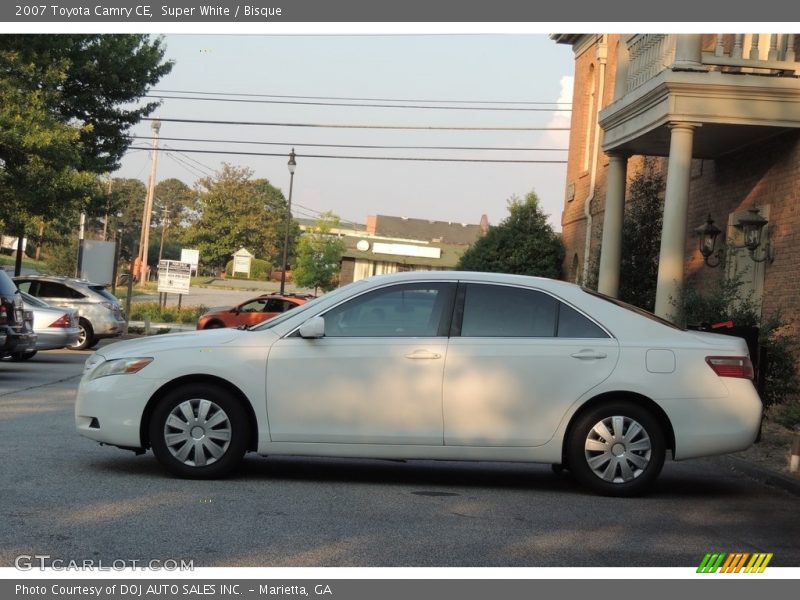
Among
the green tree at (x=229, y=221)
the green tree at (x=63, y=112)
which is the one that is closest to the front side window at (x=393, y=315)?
the green tree at (x=63, y=112)

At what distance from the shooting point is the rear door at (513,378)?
8297mm

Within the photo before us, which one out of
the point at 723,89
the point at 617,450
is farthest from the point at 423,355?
the point at 723,89

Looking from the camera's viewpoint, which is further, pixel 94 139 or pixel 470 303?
pixel 94 139

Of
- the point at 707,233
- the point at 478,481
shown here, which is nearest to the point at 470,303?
the point at 478,481

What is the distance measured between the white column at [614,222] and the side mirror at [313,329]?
1252 centimetres

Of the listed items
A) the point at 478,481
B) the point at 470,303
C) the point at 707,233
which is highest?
the point at 707,233

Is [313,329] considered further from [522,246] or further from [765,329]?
[522,246]

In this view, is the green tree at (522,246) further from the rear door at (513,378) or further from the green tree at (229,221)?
the green tree at (229,221)

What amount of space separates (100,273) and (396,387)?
29.4 metres

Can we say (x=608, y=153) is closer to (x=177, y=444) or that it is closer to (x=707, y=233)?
(x=707, y=233)

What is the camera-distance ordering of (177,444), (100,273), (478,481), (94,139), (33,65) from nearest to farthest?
1. (177,444)
2. (478,481)
3. (33,65)
4. (94,139)
5. (100,273)

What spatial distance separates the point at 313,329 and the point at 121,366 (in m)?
1.47

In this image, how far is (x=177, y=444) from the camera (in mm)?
8289

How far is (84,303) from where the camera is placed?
25734mm
